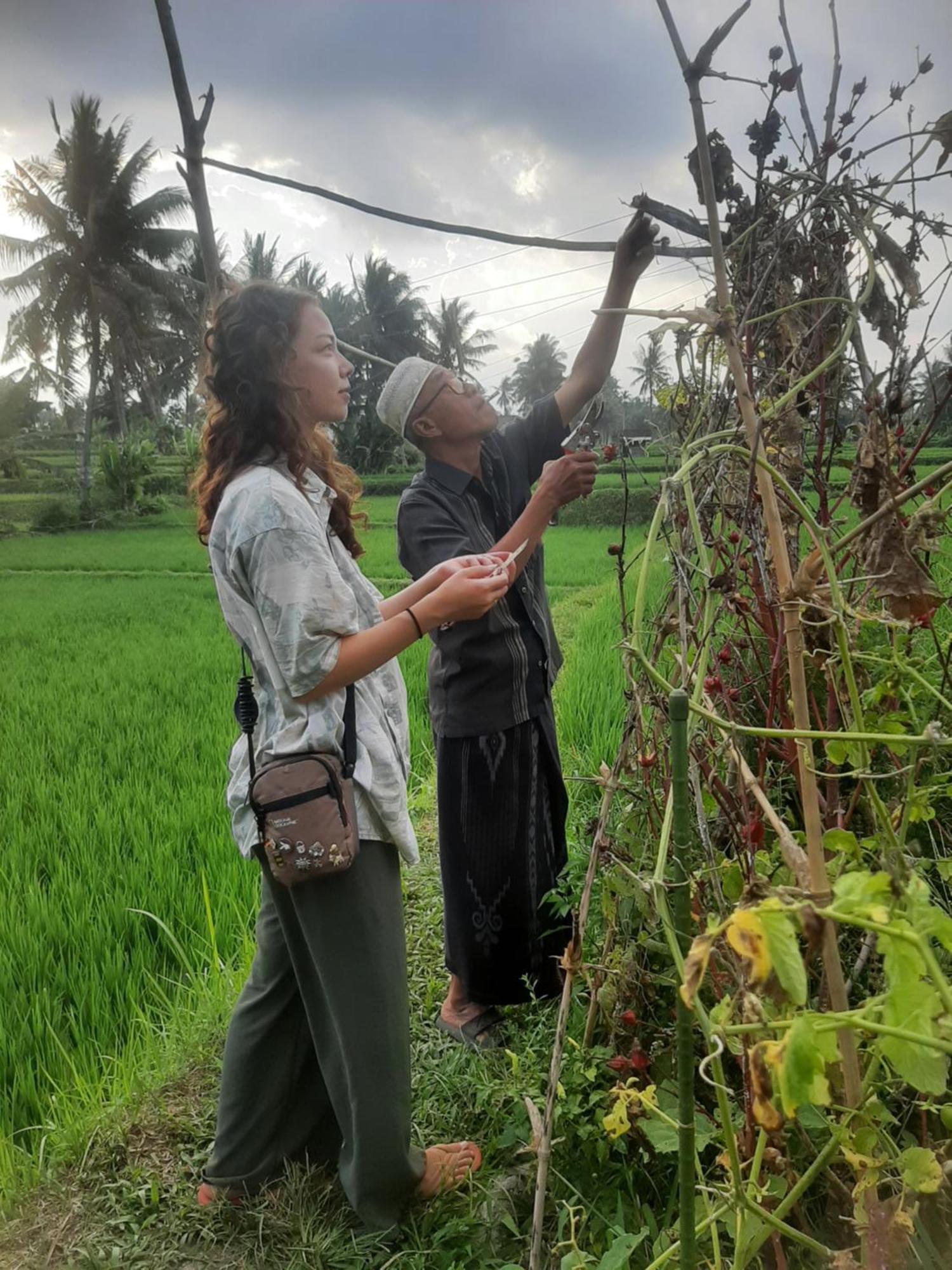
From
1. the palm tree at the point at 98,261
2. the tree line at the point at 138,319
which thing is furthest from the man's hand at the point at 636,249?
the palm tree at the point at 98,261

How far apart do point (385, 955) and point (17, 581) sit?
7.56 metres

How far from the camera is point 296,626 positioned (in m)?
1.08

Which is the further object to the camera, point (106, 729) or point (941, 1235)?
point (106, 729)

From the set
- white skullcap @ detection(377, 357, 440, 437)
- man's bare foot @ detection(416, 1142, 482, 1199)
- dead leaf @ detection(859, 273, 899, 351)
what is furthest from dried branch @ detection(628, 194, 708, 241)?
man's bare foot @ detection(416, 1142, 482, 1199)

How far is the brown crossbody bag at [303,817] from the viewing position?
111 cm

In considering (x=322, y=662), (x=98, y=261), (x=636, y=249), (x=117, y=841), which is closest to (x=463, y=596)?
(x=322, y=662)

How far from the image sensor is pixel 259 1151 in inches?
55.9

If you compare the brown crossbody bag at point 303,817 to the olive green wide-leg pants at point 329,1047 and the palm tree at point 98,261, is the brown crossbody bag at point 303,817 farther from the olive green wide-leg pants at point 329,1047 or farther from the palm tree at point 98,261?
the palm tree at point 98,261

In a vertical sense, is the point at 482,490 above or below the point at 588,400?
below

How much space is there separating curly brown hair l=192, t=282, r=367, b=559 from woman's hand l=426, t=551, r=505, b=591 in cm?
24

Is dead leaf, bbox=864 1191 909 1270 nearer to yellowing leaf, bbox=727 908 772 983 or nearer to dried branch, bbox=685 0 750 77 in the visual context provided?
yellowing leaf, bbox=727 908 772 983

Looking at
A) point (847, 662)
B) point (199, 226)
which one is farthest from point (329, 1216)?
point (199, 226)

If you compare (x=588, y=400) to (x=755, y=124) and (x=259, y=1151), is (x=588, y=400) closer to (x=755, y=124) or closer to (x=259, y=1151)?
(x=755, y=124)

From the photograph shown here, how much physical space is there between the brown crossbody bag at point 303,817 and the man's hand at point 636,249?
89 centimetres
